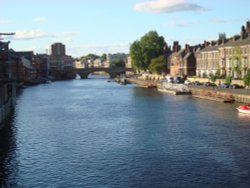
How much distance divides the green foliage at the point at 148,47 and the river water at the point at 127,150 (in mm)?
105632

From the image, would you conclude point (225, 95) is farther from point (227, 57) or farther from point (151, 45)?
point (151, 45)

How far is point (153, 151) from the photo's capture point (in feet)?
138

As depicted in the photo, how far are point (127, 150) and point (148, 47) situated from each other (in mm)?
133965

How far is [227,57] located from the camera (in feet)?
390

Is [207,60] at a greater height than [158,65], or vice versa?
[207,60]

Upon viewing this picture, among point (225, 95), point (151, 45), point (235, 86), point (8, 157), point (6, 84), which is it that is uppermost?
point (151, 45)

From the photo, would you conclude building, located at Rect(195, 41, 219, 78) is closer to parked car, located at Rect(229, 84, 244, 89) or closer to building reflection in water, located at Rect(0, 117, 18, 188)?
parked car, located at Rect(229, 84, 244, 89)

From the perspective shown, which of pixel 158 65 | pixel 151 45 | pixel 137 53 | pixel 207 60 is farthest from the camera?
pixel 137 53

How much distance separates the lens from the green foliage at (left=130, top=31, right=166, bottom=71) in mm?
174625

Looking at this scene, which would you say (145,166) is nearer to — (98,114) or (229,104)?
(98,114)

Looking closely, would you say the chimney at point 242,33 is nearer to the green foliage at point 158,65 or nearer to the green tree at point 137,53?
the green foliage at point 158,65

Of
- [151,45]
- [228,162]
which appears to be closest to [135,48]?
[151,45]

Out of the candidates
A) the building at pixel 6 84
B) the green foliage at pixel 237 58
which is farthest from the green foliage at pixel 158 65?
the building at pixel 6 84

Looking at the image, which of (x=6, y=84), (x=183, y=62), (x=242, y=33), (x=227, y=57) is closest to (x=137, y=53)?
(x=183, y=62)
